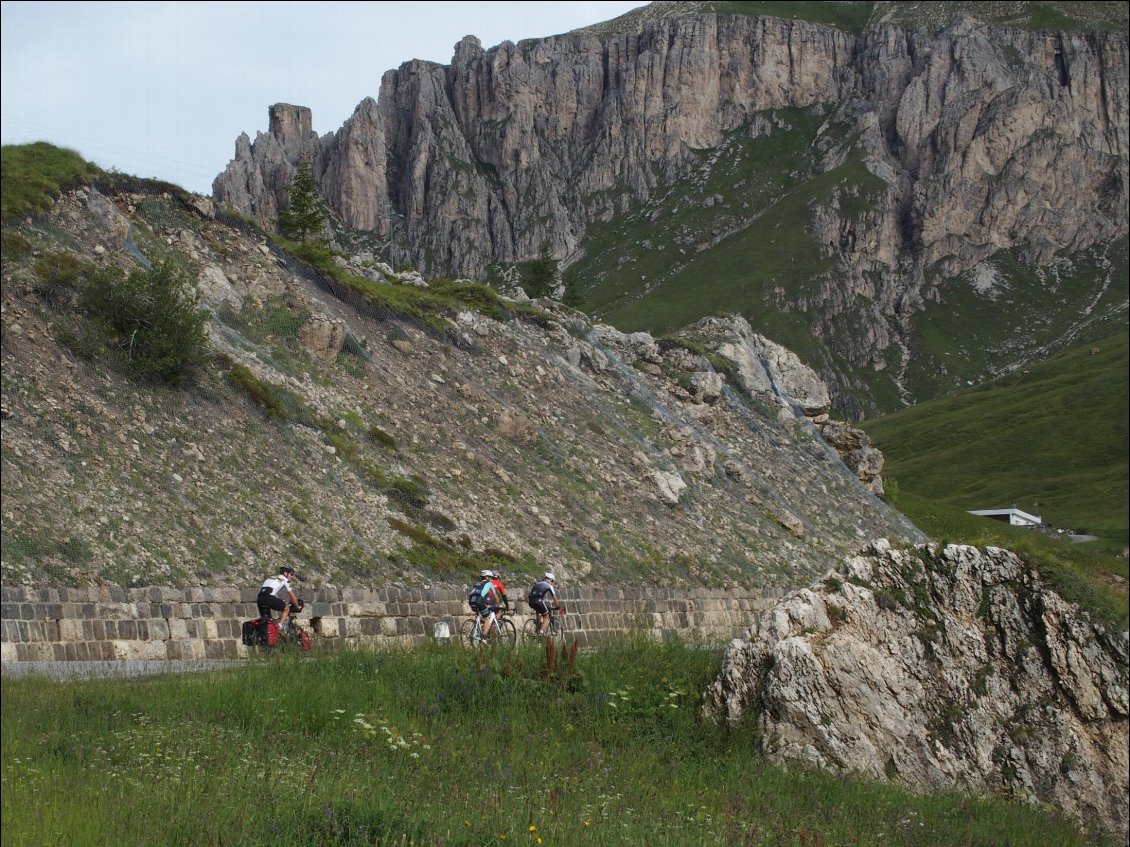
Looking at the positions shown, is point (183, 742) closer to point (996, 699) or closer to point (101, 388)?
point (996, 699)

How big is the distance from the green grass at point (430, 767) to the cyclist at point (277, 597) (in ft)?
10.5

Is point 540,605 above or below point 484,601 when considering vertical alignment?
below

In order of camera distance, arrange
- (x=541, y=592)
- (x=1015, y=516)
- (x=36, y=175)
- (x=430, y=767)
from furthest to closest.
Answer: (x=36, y=175) → (x=541, y=592) → (x=1015, y=516) → (x=430, y=767)

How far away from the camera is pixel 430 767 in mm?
11719

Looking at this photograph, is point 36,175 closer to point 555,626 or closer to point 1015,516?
point 555,626

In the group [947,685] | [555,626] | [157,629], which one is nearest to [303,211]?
[555,626]

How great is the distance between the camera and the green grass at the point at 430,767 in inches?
348

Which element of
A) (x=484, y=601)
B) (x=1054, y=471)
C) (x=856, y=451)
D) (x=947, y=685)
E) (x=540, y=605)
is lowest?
(x=947, y=685)

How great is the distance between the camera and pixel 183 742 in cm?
1141

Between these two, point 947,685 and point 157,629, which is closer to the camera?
point 947,685

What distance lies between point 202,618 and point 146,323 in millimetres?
8811

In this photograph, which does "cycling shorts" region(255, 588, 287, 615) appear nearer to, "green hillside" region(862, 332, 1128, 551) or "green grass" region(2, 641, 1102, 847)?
"green grass" region(2, 641, 1102, 847)

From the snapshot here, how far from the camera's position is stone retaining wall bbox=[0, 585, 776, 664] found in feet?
58.4

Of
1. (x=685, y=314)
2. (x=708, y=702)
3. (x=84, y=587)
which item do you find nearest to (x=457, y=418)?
(x=84, y=587)
